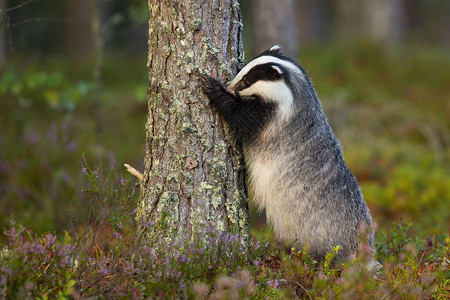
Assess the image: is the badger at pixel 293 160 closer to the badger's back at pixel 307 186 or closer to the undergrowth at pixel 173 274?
the badger's back at pixel 307 186

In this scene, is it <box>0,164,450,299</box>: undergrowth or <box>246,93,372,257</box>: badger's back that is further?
<box>246,93,372,257</box>: badger's back

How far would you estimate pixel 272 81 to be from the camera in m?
3.74

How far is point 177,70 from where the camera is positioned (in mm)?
3578

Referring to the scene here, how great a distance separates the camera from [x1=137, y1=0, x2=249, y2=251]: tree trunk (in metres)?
3.55

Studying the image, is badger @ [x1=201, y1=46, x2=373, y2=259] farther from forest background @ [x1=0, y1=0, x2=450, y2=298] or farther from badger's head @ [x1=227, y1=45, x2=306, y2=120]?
forest background @ [x1=0, y1=0, x2=450, y2=298]

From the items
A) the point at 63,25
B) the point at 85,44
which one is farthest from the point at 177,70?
the point at 63,25

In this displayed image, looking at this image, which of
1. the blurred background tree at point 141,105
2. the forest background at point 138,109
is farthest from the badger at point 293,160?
the blurred background tree at point 141,105

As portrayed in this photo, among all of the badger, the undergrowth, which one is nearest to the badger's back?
the badger

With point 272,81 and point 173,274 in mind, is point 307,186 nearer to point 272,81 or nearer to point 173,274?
point 272,81

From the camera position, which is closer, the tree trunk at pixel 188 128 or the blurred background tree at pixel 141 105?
the tree trunk at pixel 188 128

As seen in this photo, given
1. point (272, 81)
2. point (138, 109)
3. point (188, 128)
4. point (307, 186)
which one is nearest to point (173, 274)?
point (188, 128)

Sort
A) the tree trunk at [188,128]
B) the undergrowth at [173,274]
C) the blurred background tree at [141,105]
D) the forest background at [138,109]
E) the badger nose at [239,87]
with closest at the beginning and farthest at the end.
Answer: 1. the undergrowth at [173,274]
2. the tree trunk at [188,128]
3. the badger nose at [239,87]
4. the forest background at [138,109]
5. the blurred background tree at [141,105]

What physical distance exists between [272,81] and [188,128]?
716mm

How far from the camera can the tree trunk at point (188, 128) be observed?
355 cm
